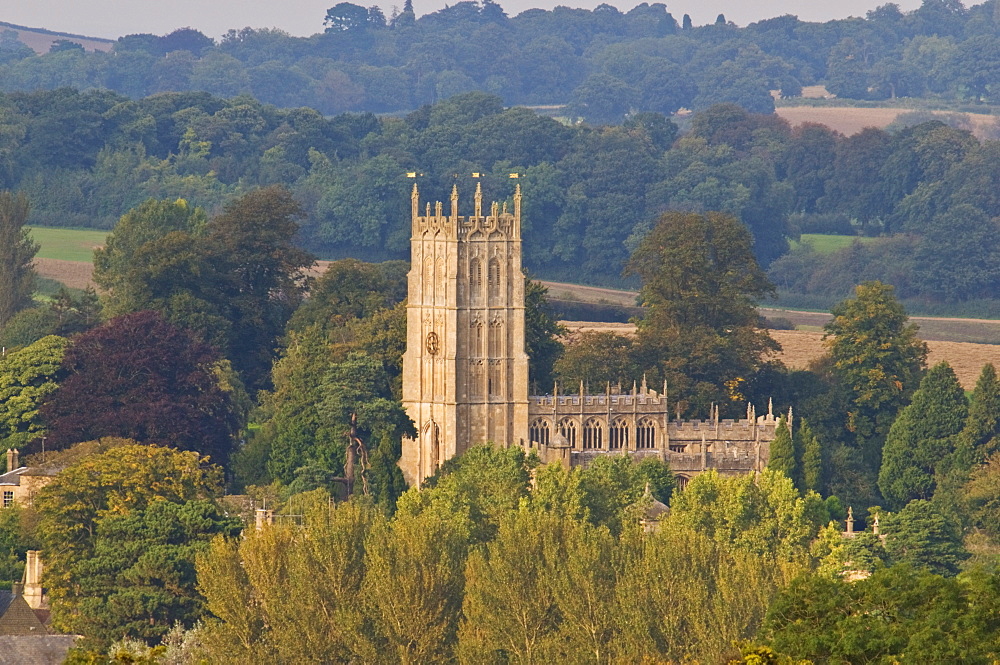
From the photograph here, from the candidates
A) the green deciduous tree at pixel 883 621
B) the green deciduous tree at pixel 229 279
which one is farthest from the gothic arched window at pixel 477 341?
the green deciduous tree at pixel 883 621

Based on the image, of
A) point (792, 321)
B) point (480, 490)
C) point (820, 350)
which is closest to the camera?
point (480, 490)

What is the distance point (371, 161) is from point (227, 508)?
295 feet

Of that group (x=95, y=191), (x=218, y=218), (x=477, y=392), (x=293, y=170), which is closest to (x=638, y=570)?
(x=477, y=392)

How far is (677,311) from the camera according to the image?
328 ft

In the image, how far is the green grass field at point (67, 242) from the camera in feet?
443

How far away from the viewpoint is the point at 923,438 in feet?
305

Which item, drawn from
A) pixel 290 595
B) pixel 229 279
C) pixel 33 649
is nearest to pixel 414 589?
pixel 290 595

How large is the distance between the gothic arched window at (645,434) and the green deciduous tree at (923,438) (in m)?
6.72

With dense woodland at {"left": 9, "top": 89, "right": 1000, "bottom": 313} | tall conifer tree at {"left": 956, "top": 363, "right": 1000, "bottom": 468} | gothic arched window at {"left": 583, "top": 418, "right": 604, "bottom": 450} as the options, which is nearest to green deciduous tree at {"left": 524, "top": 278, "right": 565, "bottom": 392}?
gothic arched window at {"left": 583, "top": 418, "right": 604, "bottom": 450}

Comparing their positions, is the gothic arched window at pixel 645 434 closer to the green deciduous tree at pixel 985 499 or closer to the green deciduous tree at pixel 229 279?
the green deciduous tree at pixel 985 499

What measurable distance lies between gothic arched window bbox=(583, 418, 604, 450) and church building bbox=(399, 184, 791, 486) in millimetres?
27

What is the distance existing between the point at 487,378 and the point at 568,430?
2600 mm

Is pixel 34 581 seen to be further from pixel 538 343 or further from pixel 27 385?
pixel 538 343

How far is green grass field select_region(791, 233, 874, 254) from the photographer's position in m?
165
